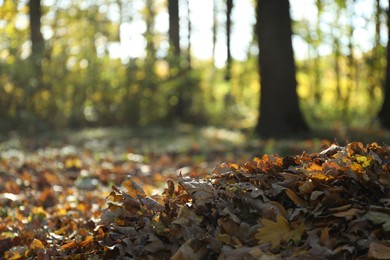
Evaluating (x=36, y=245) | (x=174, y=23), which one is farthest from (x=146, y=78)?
(x=36, y=245)

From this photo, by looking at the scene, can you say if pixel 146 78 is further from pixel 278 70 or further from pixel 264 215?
pixel 264 215

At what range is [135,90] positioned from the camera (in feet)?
60.6

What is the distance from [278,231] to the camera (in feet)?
10.3

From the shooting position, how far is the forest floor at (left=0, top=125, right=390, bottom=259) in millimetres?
4629

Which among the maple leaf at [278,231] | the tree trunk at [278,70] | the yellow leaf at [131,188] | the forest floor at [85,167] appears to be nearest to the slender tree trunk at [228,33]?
the forest floor at [85,167]

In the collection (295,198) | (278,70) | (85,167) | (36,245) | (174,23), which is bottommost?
(85,167)

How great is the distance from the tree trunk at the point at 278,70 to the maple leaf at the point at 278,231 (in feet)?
31.7

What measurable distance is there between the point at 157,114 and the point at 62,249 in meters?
15.0

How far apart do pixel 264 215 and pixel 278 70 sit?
388 inches

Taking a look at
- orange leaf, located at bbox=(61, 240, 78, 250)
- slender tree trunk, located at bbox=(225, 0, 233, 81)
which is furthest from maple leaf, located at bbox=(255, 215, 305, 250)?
slender tree trunk, located at bbox=(225, 0, 233, 81)

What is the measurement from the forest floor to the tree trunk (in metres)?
0.69

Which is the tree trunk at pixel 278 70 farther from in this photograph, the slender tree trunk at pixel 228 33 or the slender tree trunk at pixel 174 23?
the slender tree trunk at pixel 228 33

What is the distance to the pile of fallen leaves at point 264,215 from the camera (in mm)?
3059

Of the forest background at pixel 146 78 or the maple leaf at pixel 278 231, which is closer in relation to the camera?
the maple leaf at pixel 278 231
